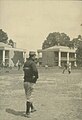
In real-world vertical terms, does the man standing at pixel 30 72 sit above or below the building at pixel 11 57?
below

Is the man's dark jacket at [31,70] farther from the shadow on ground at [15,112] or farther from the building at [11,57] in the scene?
the building at [11,57]

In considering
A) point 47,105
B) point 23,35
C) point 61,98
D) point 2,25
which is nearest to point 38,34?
point 23,35

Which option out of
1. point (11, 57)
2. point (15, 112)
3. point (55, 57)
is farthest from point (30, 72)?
point (55, 57)

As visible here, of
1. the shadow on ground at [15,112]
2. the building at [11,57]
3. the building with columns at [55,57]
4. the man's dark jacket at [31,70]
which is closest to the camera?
the man's dark jacket at [31,70]

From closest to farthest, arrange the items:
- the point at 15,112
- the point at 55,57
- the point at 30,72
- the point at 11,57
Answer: the point at 30,72
the point at 15,112
the point at 11,57
the point at 55,57

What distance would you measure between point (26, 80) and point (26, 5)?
165 cm

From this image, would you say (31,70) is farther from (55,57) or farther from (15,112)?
(55,57)

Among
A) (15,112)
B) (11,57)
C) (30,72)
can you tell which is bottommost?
(15,112)

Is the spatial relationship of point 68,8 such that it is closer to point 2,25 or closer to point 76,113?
point 2,25

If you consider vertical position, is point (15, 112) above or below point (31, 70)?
below

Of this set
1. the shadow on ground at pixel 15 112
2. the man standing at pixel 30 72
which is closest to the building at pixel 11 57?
the shadow on ground at pixel 15 112

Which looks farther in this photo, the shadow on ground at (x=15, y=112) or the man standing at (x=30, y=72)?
the shadow on ground at (x=15, y=112)

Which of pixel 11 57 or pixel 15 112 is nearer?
pixel 15 112

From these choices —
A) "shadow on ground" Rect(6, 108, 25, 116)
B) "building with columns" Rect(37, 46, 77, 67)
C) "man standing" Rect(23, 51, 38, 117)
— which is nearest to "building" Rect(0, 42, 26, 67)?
"building with columns" Rect(37, 46, 77, 67)
